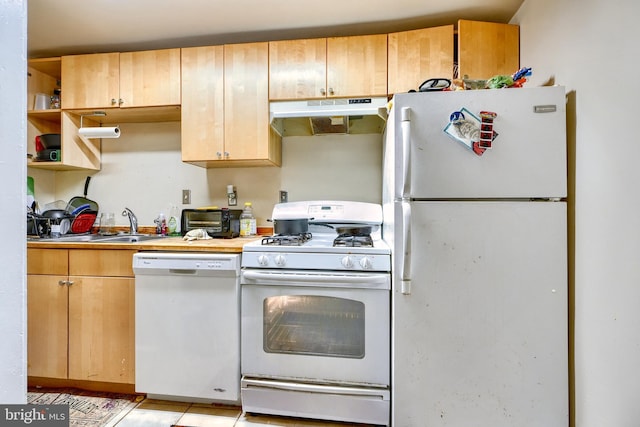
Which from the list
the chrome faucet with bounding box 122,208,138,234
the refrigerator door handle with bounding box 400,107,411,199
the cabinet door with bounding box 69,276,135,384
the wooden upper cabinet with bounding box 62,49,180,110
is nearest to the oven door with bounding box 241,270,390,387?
the refrigerator door handle with bounding box 400,107,411,199

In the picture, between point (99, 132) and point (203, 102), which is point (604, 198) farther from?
point (99, 132)

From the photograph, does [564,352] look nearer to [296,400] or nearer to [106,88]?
[296,400]

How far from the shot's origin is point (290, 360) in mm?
1571

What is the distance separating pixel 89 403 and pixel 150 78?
2.15m

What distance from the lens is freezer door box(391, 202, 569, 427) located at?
1.29m

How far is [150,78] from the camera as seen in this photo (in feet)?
6.95

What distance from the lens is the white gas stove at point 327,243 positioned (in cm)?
153

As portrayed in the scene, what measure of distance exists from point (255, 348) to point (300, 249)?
60 cm

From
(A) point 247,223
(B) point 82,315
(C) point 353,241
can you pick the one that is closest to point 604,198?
(C) point 353,241

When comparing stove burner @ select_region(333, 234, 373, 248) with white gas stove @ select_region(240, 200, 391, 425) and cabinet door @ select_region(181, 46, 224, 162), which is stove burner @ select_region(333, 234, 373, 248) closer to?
white gas stove @ select_region(240, 200, 391, 425)

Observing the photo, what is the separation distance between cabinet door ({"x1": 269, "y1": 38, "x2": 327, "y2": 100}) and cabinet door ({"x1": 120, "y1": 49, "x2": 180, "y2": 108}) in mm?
714

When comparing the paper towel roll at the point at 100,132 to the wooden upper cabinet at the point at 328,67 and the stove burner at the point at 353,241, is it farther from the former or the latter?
the stove burner at the point at 353,241

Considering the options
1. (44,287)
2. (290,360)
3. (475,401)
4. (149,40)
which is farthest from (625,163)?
(44,287)
